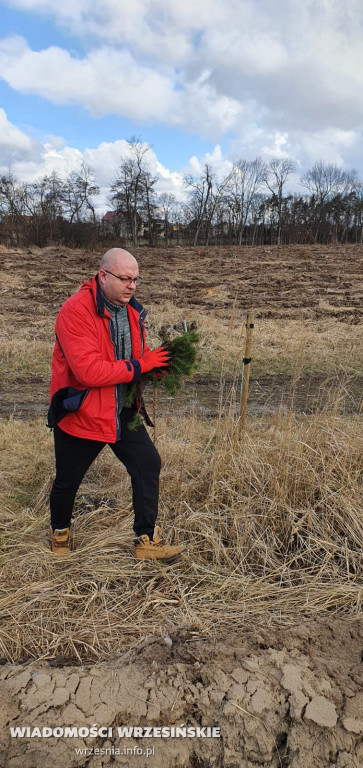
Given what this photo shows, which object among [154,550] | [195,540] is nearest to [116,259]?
[154,550]

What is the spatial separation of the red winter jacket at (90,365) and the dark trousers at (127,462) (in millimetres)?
96

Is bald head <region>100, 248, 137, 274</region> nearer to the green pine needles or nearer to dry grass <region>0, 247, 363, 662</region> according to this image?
the green pine needles

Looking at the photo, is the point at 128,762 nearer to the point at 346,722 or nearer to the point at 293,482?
the point at 346,722

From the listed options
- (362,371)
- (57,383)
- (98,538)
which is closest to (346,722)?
(98,538)

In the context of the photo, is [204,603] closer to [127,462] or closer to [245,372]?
[127,462]

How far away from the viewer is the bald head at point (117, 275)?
7.86 feet

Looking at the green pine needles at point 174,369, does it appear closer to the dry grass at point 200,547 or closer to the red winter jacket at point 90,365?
the red winter jacket at point 90,365

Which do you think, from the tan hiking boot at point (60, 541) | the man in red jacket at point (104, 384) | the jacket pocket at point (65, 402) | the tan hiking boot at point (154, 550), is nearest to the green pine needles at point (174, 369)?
the man in red jacket at point (104, 384)

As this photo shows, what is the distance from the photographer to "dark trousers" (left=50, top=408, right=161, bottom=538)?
101 inches

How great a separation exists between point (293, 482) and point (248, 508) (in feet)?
1.22

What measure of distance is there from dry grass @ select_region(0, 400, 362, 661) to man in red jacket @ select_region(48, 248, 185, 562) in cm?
27

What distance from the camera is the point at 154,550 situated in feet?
8.98

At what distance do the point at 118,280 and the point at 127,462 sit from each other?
39.3 inches

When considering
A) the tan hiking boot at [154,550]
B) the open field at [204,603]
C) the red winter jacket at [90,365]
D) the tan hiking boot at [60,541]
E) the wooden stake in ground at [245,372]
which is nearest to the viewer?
the open field at [204,603]
